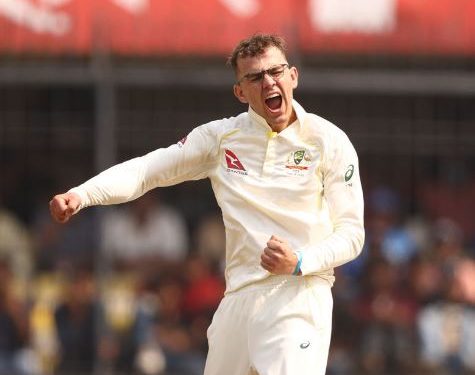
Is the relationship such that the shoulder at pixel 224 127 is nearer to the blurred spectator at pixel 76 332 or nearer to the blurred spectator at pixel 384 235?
the blurred spectator at pixel 76 332

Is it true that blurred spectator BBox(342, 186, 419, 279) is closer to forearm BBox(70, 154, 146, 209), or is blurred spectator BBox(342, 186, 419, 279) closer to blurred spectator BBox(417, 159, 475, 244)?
blurred spectator BBox(417, 159, 475, 244)

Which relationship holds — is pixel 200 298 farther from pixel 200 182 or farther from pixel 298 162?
pixel 298 162

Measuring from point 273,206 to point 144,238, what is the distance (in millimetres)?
7041

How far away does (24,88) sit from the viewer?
1445cm

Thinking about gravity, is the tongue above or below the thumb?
above

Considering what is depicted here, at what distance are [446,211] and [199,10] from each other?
3.25 metres

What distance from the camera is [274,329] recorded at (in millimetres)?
6945

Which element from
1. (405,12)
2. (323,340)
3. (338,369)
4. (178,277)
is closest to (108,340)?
(178,277)

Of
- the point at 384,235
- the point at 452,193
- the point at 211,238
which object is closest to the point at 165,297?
the point at 211,238

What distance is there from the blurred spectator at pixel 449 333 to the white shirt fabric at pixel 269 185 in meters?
6.26

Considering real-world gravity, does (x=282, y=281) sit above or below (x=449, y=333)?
above

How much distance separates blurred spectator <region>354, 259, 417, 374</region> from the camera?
1315 cm

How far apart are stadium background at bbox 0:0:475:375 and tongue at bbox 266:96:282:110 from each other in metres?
6.24

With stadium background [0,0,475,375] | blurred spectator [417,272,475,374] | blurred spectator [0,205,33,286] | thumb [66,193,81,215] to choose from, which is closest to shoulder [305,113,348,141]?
thumb [66,193,81,215]
